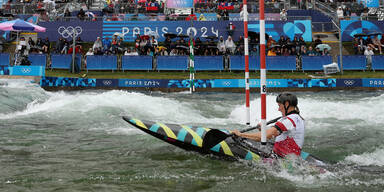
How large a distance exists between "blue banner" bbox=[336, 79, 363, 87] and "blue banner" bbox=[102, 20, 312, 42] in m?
6.06

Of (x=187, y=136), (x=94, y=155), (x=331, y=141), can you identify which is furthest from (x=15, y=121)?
(x=331, y=141)

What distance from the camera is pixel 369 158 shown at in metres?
6.36

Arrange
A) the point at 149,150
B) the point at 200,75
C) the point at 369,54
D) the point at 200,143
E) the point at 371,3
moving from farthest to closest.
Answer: the point at 371,3
the point at 369,54
the point at 200,75
the point at 149,150
the point at 200,143

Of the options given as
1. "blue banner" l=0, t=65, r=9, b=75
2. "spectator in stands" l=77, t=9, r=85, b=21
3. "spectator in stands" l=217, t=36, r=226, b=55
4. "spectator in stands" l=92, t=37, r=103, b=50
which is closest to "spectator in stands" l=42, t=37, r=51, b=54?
"spectator in stands" l=92, t=37, r=103, b=50

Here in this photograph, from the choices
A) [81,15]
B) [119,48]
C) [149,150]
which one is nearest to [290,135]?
[149,150]

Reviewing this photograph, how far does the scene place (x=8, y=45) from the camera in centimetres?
2266

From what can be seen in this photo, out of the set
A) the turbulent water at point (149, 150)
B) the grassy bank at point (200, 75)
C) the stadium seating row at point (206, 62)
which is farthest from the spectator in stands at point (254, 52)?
the turbulent water at point (149, 150)

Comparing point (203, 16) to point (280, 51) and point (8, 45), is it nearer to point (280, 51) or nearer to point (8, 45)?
point (280, 51)

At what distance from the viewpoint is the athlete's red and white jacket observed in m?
5.20

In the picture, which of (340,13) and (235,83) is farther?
(340,13)

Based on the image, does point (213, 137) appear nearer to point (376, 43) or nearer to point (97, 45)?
point (97, 45)

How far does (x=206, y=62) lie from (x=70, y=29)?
926cm

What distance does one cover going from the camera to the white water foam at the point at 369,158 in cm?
610

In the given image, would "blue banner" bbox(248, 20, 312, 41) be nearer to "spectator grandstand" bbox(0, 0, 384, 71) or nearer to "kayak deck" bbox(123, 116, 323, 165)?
"spectator grandstand" bbox(0, 0, 384, 71)
